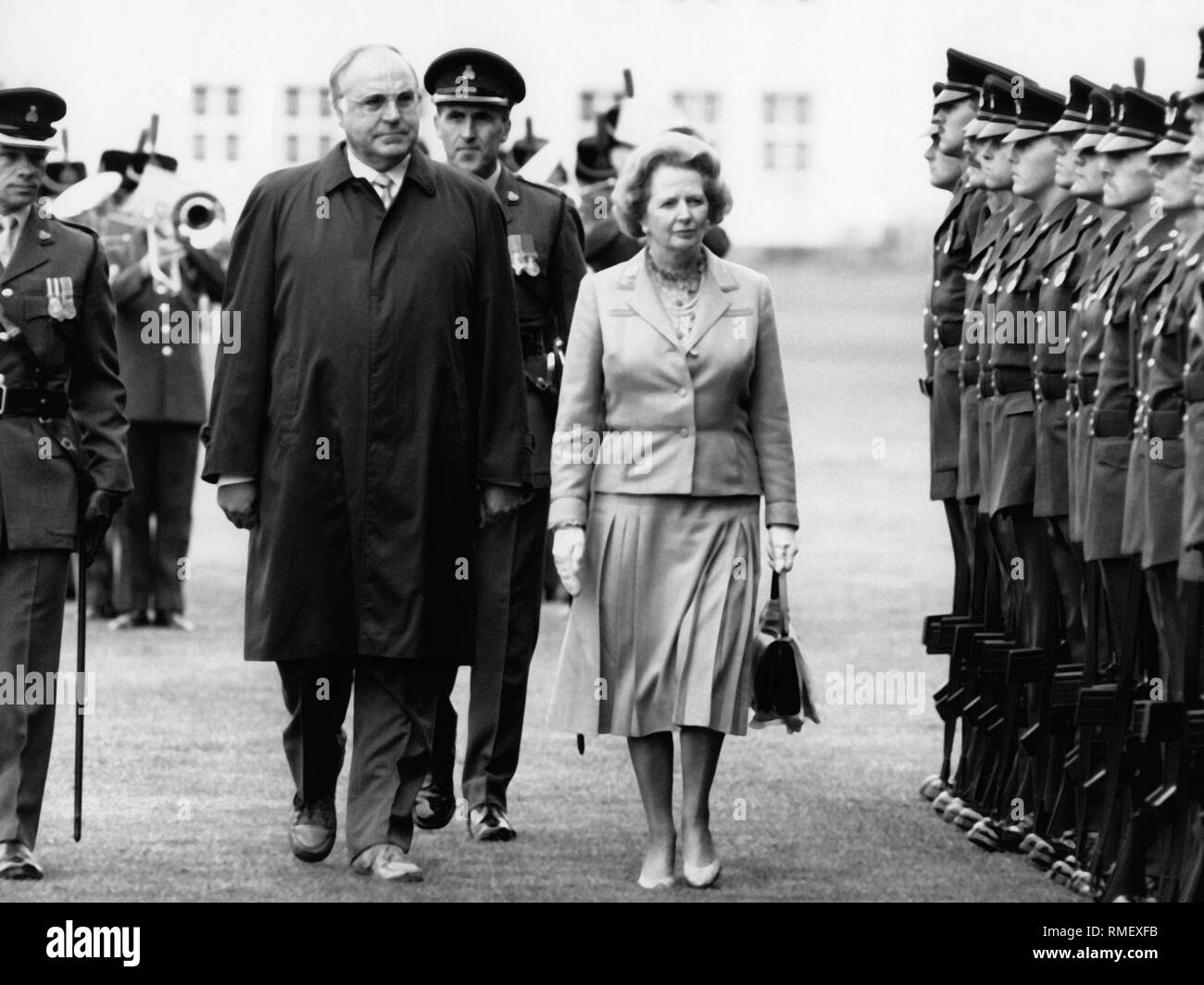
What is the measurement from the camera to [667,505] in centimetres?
898

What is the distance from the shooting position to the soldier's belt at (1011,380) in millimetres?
9641

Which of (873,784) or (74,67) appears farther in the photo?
(74,67)

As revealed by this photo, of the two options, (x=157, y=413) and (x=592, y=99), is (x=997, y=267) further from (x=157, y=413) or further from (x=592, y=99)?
(x=592, y=99)

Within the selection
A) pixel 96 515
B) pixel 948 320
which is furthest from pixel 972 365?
pixel 96 515

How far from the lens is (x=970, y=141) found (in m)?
10.4

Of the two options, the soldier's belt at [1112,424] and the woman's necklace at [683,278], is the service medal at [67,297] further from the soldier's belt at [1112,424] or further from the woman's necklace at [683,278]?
the soldier's belt at [1112,424]

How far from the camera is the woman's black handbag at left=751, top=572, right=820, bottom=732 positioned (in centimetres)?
887

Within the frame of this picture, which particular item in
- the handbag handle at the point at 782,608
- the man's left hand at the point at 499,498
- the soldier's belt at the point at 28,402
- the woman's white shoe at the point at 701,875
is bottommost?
the woman's white shoe at the point at 701,875

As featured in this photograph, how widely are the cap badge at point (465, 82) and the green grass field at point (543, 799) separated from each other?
97.1 inches

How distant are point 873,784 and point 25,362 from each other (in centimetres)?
392

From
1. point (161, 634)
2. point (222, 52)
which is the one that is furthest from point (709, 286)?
point (222, 52)

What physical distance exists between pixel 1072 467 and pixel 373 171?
2.22 m

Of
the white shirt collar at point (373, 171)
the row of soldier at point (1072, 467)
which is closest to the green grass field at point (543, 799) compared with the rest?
the row of soldier at point (1072, 467)

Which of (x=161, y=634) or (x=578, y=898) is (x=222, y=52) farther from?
(x=578, y=898)
